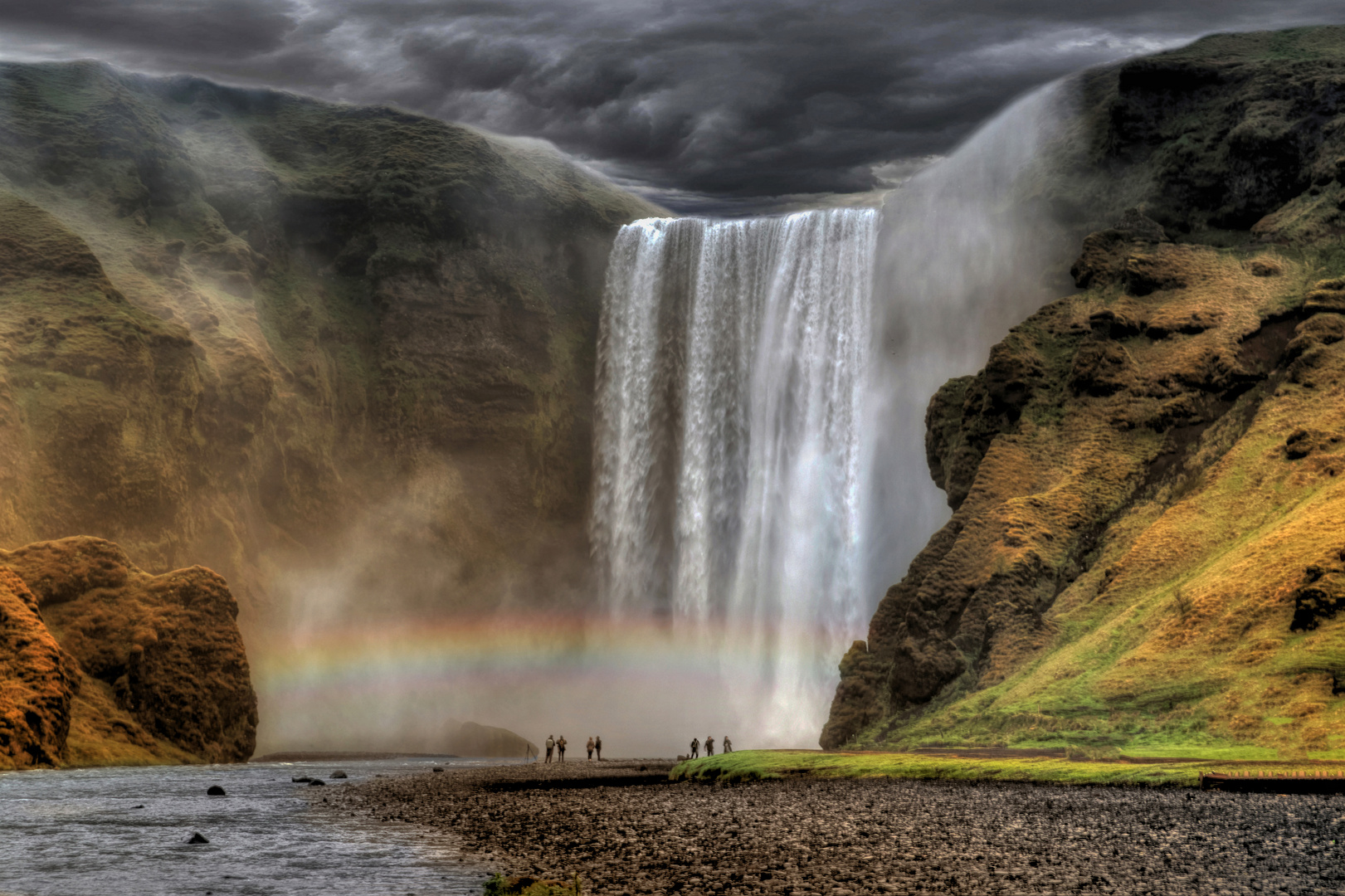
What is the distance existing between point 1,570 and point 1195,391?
175 ft

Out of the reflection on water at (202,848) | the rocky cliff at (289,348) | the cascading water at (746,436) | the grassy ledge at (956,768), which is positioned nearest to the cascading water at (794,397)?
the cascading water at (746,436)

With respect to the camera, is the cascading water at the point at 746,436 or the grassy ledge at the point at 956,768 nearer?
the grassy ledge at the point at 956,768

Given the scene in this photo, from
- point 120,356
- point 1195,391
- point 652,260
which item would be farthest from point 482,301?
point 1195,391

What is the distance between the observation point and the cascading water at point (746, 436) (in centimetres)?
7888

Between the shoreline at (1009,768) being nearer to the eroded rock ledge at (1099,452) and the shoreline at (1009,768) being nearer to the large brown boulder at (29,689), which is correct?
the eroded rock ledge at (1099,452)

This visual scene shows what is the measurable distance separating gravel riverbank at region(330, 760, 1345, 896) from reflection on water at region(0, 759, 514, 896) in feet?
5.31

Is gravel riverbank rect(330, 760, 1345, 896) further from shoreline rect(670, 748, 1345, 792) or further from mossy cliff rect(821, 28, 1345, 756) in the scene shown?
mossy cliff rect(821, 28, 1345, 756)

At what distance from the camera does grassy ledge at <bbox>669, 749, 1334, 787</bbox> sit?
28.8 m

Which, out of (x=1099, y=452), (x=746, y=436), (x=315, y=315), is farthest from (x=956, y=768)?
(x=315, y=315)

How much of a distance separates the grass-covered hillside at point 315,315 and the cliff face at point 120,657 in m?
12.6

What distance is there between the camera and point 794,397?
3248 inches

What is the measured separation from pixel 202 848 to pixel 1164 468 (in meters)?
40.0

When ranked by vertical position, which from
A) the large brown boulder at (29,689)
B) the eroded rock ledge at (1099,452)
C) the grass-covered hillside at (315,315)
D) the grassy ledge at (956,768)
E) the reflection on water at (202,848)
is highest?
the grass-covered hillside at (315,315)

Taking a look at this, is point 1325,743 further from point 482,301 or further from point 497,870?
point 482,301
